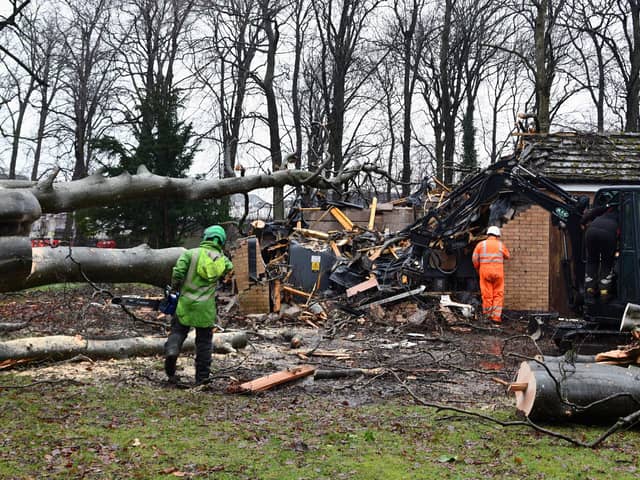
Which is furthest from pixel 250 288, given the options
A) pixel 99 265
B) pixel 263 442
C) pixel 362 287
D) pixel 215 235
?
pixel 263 442

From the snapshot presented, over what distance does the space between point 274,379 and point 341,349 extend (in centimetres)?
332

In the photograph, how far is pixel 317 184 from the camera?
38.1 ft

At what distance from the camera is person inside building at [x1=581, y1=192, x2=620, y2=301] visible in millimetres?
9984

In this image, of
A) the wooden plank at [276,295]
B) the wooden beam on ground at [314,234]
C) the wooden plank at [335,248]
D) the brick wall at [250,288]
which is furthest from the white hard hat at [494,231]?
the wooden beam on ground at [314,234]

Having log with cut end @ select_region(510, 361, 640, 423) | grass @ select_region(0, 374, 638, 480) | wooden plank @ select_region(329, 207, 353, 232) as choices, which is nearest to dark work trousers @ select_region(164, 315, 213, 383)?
grass @ select_region(0, 374, 638, 480)

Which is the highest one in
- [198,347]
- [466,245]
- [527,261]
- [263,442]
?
[466,245]

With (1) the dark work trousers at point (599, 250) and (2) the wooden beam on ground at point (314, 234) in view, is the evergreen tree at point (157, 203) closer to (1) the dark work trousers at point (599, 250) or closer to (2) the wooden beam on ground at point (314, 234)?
(2) the wooden beam on ground at point (314, 234)

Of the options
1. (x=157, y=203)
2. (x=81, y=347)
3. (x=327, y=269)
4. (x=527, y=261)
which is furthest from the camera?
(x=157, y=203)

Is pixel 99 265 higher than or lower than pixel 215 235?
lower

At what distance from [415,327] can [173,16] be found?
79.9ft

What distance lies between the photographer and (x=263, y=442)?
5.87 meters

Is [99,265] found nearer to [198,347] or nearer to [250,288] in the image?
[198,347]

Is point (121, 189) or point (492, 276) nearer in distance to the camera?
point (121, 189)

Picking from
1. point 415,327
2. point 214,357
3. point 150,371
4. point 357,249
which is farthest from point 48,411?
point 357,249
